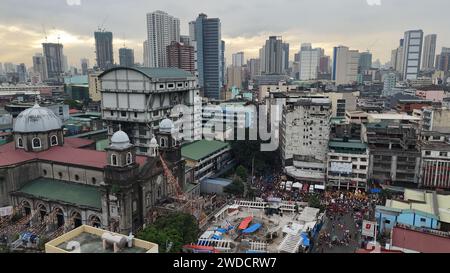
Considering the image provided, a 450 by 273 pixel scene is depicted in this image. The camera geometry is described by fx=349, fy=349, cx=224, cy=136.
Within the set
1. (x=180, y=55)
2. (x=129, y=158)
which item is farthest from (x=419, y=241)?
(x=180, y=55)

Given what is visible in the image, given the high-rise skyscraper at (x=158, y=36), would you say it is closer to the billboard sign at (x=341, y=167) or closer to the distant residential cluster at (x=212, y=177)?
the distant residential cluster at (x=212, y=177)

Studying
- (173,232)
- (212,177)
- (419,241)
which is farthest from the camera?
(212,177)

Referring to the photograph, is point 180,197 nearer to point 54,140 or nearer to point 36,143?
point 54,140

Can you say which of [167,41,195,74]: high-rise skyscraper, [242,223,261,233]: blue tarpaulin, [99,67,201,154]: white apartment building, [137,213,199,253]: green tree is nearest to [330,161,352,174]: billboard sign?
[242,223,261,233]: blue tarpaulin

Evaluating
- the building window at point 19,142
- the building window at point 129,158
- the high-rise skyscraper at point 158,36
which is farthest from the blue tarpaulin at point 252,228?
the high-rise skyscraper at point 158,36

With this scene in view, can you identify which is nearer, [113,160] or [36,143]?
[113,160]
